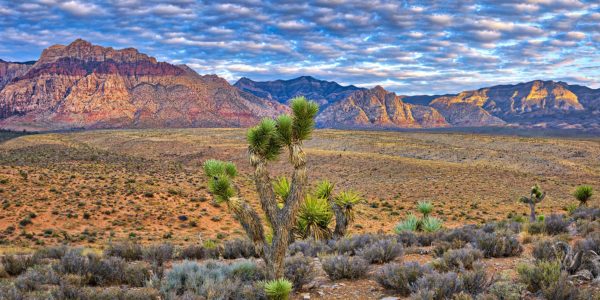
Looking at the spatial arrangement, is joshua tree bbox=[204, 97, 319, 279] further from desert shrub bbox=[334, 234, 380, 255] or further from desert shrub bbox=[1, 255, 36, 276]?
desert shrub bbox=[1, 255, 36, 276]

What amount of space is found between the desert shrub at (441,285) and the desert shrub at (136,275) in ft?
16.1

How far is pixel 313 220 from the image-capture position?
14.0 meters

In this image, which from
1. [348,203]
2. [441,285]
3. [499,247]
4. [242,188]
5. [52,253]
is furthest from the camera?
[242,188]

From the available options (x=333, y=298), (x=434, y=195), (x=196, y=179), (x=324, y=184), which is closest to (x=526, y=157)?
(x=434, y=195)

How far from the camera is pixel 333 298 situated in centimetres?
692

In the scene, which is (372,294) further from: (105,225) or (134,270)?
(105,225)

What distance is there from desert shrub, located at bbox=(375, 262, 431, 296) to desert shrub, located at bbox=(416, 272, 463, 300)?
32cm

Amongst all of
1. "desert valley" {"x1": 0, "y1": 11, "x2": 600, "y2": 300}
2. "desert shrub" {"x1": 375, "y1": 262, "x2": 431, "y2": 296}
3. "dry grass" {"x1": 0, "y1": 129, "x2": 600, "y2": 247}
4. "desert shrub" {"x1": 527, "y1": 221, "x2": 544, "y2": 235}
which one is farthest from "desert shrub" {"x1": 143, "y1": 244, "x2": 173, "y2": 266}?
"desert shrub" {"x1": 527, "y1": 221, "x2": 544, "y2": 235}

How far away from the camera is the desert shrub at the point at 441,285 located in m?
6.08

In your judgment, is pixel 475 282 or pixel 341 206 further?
pixel 341 206

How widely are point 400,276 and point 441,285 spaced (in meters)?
0.83

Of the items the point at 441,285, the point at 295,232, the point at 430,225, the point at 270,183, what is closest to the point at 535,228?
the point at 430,225

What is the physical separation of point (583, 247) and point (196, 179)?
34099 mm

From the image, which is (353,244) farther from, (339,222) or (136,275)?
(136,275)
